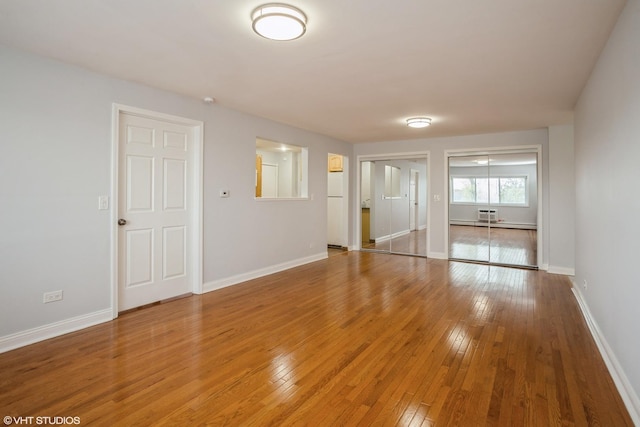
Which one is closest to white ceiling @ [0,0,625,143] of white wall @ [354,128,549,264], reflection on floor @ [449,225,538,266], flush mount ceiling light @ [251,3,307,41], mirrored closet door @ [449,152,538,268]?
flush mount ceiling light @ [251,3,307,41]

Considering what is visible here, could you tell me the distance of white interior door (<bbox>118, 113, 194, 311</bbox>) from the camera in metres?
3.63

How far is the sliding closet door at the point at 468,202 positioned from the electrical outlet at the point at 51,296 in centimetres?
627

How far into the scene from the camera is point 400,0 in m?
2.08

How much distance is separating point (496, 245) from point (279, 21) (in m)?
7.28

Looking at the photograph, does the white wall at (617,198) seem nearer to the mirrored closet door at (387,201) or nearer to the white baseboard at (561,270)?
the white baseboard at (561,270)

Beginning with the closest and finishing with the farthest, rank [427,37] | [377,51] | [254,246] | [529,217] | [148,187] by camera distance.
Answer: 1. [427,37]
2. [377,51]
3. [148,187]
4. [254,246]
5. [529,217]

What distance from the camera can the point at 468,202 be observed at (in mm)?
7082

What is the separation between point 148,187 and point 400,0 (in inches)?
126

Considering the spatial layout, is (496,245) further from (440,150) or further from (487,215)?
(440,150)

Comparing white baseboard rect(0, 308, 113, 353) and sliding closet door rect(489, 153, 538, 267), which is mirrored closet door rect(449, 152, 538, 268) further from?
white baseboard rect(0, 308, 113, 353)

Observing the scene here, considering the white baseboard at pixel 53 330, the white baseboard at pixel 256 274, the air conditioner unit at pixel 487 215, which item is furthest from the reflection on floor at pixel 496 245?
the white baseboard at pixel 53 330

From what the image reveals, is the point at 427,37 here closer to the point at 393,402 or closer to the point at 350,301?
the point at 393,402

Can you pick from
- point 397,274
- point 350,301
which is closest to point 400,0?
point 350,301

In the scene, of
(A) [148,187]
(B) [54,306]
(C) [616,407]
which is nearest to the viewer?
(C) [616,407]
